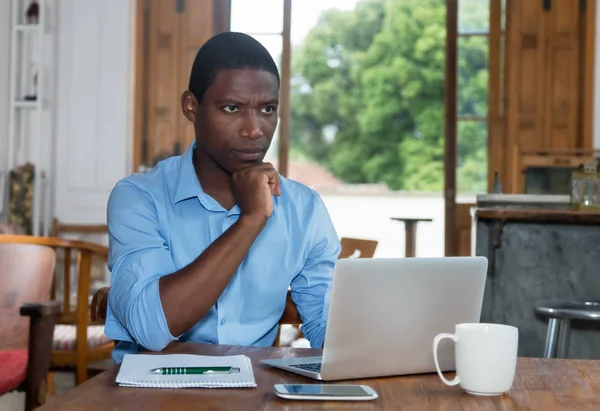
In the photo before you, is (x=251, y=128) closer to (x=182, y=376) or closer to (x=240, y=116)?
(x=240, y=116)

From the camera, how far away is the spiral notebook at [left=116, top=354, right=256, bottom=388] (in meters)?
1.19

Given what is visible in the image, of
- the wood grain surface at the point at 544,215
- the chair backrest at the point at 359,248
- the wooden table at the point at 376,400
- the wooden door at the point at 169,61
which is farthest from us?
the wooden door at the point at 169,61

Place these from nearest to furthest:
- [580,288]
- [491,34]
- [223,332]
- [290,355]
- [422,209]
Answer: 1. [290,355]
2. [223,332]
3. [580,288]
4. [491,34]
5. [422,209]

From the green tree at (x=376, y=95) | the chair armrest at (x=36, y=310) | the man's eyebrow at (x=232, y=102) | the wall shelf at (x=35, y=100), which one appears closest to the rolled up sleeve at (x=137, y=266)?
the man's eyebrow at (x=232, y=102)

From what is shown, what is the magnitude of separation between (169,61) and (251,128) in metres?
4.54

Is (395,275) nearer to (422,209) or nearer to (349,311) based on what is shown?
(349,311)

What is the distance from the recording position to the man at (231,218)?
162cm

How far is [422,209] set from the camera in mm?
15141

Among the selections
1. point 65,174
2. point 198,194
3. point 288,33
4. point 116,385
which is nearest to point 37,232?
point 65,174

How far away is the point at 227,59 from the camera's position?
5.59 ft

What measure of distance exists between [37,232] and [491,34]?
3.22 m

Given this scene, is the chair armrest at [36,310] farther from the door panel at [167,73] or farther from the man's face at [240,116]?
the door panel at [167,73]

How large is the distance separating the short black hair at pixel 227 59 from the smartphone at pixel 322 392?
2.38 feet

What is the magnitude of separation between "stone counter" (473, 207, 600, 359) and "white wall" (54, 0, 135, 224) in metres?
3.11
